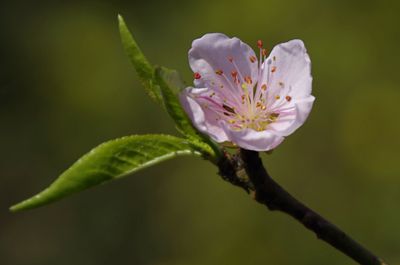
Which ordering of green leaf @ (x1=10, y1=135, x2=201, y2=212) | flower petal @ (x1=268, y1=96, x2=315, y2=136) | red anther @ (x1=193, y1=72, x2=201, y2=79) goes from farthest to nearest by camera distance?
red anther @ (x1=193, y1=72, x2=201, y2=79)
flower petal @ (x1=268, y1=96, x2=315, y2=136)
green leaf @ (x1=10, y1=135, x2=201, y2=212)

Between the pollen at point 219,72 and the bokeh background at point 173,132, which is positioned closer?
the pollen at point 219,72

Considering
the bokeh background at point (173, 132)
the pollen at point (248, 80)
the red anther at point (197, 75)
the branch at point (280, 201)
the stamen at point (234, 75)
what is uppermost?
the red anther at point (197, 75)

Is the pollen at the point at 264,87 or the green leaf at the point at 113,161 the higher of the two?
the green leaf at the point at 113,161

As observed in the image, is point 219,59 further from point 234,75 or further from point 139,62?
point 139,62

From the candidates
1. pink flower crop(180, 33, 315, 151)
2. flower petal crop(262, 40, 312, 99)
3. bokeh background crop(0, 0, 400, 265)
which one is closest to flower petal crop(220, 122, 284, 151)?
pink flower crop(180, 33, 315, 151)

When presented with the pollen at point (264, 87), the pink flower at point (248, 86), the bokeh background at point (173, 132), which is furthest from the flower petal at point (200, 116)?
the bokeh background at point (173, 132)

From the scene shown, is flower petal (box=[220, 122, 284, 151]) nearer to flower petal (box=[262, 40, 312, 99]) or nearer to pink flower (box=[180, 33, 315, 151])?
pink flower (box=[180, 33, 315, 151])

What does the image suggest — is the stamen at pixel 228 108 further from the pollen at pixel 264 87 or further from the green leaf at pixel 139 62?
the green leaf at pixel 139 62
